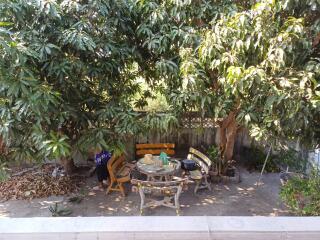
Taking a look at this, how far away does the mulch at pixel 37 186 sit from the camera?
5.28 metres

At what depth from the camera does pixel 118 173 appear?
18.2 feet

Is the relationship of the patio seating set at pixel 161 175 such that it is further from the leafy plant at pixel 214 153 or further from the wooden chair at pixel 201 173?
the leafy plant at pixel 214 153

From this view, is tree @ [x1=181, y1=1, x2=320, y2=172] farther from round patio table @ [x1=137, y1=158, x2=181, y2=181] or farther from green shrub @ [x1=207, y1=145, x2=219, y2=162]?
green shrub @ [x1=207, y1=145, x2=219, y2=162]

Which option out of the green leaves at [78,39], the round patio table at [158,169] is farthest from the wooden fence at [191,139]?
the green leaves at [78,39]

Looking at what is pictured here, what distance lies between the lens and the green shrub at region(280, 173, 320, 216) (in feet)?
11.5

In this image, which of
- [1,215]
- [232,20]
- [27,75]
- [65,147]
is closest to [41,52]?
[27,75]

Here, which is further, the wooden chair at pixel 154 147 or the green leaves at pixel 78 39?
the wooden chair at pixel 154 147

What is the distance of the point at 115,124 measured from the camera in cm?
441

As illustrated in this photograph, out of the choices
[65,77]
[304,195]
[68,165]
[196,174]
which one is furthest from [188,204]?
[65,77]

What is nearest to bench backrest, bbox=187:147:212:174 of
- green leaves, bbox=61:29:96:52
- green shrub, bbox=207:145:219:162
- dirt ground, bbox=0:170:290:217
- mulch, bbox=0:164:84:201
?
green shrub, bbox=207:145:219:162

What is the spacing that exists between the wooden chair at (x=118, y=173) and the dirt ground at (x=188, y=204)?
0.17m

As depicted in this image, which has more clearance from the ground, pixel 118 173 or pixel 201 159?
pixel 201 159

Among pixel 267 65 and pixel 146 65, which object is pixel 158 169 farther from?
pixel 267 65

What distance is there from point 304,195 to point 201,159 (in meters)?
2.49
